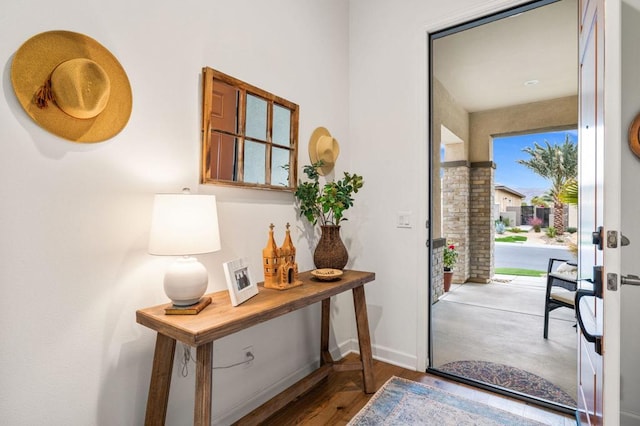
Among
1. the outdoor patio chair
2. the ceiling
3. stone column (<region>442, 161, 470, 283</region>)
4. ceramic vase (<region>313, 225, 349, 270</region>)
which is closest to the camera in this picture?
ceramic vase (<region>313, 225, 349, 270</region>)

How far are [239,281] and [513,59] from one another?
4.02 metres

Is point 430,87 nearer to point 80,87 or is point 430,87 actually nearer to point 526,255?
point 80,87

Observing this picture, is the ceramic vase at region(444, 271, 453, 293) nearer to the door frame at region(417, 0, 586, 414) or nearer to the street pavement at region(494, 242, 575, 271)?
the street pavement at region(494, 242, 575, 271)

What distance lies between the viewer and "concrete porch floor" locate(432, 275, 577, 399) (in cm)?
260

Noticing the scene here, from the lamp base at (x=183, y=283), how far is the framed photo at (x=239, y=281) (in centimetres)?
12

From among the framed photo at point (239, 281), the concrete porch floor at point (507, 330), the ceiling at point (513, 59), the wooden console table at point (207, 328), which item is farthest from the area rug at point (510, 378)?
the ceiling at point (513, 59)

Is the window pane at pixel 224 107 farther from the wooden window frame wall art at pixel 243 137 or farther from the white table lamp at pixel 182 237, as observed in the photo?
the white table lamp at pixel 182 237

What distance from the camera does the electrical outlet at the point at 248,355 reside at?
187 centimetres

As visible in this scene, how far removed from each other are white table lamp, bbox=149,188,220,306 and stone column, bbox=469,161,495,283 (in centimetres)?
455

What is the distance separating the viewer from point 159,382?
137cm

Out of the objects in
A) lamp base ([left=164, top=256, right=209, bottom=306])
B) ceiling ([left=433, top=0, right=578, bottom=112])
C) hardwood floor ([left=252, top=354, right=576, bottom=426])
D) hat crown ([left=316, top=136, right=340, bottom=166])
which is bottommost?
hardwood floor ([left=252, top=354, right=576, bottom=426])

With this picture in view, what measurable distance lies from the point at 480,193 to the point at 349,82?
3.22 m

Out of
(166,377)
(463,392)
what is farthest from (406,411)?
(166,377)

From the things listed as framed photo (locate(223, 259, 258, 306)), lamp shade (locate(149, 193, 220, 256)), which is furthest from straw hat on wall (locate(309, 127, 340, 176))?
lamp shade (locate(149, 193, 220, 256))
